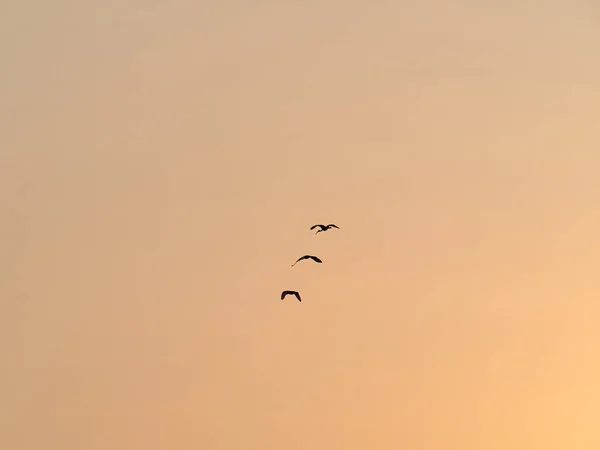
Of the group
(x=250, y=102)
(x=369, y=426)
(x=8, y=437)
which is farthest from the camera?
(x=250, y=102)

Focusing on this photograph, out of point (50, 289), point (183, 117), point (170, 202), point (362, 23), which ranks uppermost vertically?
point (362, 23)

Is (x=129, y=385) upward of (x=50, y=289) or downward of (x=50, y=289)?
downward

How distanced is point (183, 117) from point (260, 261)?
0.82 metres

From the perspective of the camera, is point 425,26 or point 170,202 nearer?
point 170,202

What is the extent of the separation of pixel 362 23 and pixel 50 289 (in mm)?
2086

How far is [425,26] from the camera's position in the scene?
446cm

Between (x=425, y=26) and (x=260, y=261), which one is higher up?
(x=425, y=26)

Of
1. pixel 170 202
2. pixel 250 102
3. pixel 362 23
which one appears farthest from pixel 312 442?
pixel 362 23

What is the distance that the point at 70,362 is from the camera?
3.79 metres

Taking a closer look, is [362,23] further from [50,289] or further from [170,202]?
[50,289]

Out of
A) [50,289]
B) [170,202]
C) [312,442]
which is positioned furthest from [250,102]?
[312,442]

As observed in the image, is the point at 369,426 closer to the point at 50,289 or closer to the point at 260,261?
the point at 260,261

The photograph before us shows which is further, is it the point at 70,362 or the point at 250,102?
the point at 250,102

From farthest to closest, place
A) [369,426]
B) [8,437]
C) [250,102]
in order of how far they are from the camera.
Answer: [250,102]
[369,426]
[8,437]
